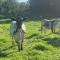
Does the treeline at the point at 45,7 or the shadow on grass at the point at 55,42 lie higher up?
the treeline at the point at 45,7

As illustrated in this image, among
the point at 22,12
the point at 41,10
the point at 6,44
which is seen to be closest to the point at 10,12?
the point at 22,12

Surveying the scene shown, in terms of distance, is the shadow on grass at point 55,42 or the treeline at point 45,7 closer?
the shadow on grass at point 55,42

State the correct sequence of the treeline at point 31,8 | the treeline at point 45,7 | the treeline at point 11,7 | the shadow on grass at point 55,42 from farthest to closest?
1. the treeline at point 11,7
2. the treeline at point 31,8
3. the treeline at point 45,7
4. the shadow on grass at point 55,42

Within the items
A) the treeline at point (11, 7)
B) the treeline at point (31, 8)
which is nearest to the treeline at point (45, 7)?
the treeline at point (31, 8)

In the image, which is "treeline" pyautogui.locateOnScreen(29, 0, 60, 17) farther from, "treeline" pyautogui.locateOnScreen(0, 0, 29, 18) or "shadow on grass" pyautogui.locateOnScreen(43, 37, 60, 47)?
"shadow on grass" pyautogui.locateOnScreen(43, 37, 60, 47)

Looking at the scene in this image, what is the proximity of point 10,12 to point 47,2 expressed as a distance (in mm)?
8817

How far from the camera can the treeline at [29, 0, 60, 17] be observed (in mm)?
44094

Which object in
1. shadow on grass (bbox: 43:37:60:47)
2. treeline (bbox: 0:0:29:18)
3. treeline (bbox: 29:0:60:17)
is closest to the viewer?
shadow on grass (bbox: 43:37:60:47)

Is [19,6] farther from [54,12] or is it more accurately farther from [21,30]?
[21,30]

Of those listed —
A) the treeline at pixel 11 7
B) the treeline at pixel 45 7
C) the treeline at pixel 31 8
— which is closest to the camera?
the treeline at pixel 45 7

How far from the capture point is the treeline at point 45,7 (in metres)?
44.1

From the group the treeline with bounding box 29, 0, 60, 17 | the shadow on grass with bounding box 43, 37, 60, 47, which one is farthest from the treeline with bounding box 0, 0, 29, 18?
the shadow on grass with bounding box 43, 37, 60, 47

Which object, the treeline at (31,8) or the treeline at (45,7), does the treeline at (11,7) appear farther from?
the treeline at (45,7)

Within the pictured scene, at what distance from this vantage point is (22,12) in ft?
Result: 161
